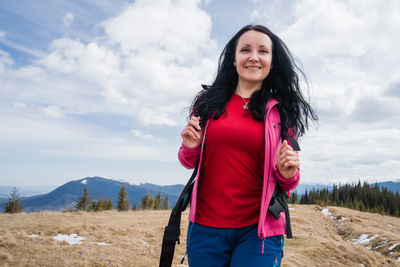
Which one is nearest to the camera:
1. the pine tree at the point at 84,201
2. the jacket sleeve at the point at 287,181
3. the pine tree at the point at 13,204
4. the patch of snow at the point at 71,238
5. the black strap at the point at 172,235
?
the jacket sleeve at the point at 287,181

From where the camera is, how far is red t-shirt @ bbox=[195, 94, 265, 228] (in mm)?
2250

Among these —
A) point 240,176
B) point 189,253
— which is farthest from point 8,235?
point 240,176

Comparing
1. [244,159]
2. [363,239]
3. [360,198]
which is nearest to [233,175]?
[244,159]

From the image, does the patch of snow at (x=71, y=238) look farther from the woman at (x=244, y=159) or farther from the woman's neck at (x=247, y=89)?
the woman's neck at (x=247, y=89)

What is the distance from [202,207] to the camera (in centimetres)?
237

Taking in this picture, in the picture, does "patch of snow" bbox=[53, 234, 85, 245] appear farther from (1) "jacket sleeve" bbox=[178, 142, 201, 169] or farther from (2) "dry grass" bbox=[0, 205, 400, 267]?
(1) "jacket sleeve" bbox=[178, 142, 201, 169]

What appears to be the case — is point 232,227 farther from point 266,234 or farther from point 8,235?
point 8,235

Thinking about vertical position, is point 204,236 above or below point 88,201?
above

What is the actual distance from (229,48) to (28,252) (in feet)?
23.5

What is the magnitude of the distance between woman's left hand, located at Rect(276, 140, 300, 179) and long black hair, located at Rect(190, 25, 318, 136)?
307mm

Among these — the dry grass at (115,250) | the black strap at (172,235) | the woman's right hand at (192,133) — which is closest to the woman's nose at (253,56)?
the woman's right hand at (192,133)

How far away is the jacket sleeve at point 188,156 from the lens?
2.48 meters

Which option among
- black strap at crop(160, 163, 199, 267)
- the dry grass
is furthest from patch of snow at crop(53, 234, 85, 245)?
black strap at crop(160, 163, 199, 267)

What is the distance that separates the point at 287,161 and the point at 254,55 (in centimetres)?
101
